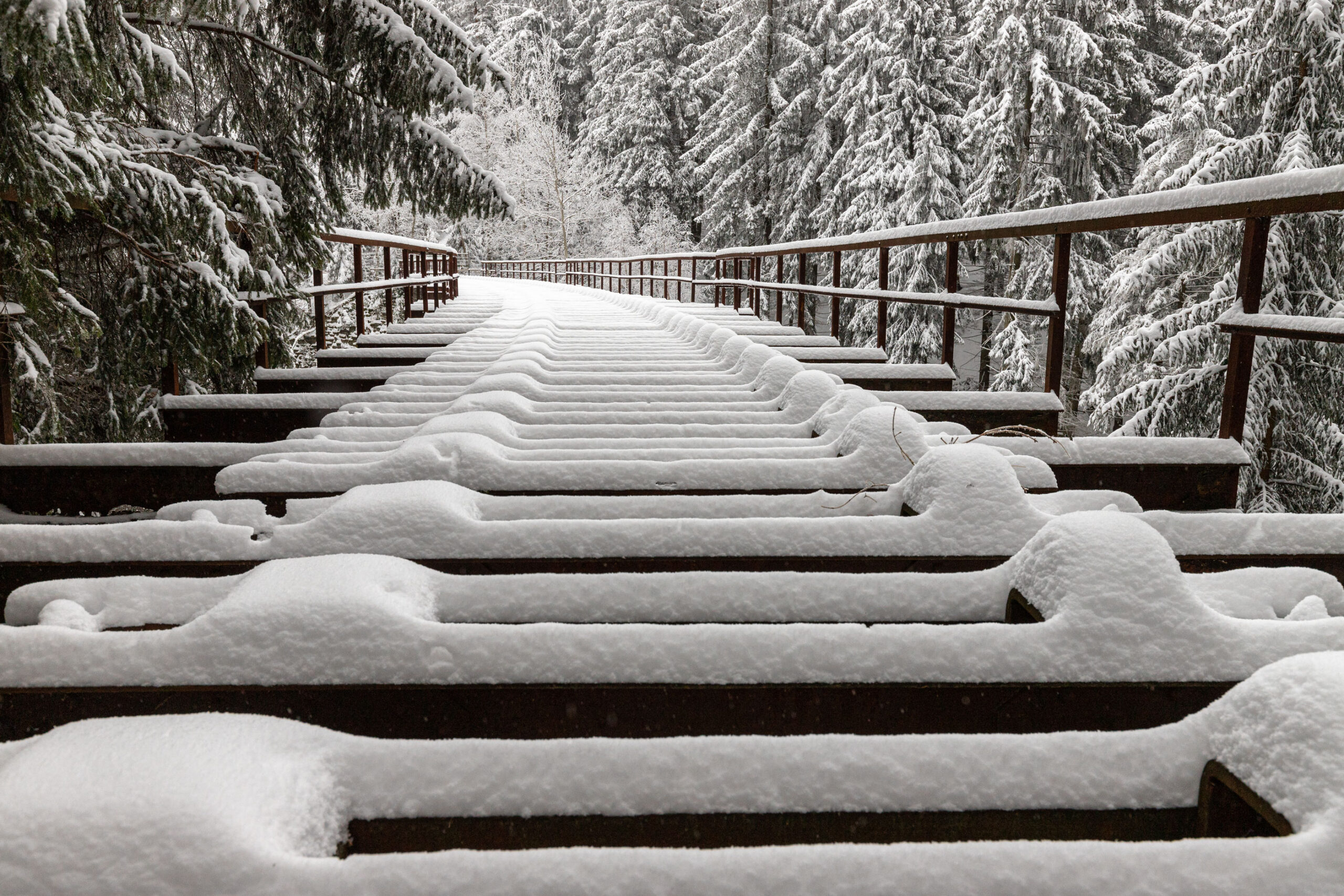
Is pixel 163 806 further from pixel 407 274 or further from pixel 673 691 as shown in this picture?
pixel 407 274

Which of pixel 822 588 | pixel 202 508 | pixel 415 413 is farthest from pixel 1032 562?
pixel 415 413

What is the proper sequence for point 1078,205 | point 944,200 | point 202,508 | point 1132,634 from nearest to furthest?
point 1132,634 < point 202,508 < point 1078,205 < point 944,200

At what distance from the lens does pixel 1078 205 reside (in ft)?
11.9

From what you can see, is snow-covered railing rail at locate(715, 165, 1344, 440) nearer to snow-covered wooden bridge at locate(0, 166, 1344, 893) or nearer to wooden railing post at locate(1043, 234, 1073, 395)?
wooden railing post at locate(1043, 234, 1073, 395)

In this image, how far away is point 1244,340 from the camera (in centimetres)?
294

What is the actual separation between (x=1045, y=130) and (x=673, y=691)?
2232 centimetres

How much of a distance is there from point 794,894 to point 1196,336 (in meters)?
13.3

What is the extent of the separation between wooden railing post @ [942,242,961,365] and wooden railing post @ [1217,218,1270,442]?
1.83 meters

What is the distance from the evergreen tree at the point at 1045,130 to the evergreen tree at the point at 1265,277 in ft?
21.4

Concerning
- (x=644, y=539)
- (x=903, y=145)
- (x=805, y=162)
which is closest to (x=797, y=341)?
(x=644, y=539)

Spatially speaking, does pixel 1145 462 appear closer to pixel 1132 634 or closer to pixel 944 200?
pixel 1132 634

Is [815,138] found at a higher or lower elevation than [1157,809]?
higher

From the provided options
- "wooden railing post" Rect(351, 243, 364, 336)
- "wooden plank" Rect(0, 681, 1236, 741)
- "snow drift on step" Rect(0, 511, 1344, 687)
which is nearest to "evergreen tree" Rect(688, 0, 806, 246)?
"wooden railing post" Rect(351, 243, 364, 336)

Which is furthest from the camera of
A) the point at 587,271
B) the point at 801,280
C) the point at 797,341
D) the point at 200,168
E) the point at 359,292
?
the point at 587,271
